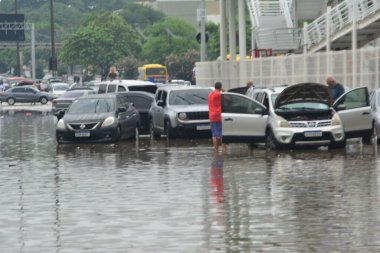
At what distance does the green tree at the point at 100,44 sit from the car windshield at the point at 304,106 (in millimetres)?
124069

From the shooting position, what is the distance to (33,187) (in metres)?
21.5

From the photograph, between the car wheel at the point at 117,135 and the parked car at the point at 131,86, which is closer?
the car wheel at the point at 117,135

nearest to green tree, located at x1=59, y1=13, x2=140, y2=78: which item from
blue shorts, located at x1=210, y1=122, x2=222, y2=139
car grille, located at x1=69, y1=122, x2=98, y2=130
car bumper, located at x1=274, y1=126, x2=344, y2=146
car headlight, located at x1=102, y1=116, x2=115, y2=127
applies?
car headlight, located at x1=102, y1=116, x2=115, y2=127

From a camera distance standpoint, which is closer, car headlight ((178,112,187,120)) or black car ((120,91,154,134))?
car headlight ((178,112,187,120))

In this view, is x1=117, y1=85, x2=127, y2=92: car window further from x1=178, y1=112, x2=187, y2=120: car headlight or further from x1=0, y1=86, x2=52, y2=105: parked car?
x1=0, y1=86, x2=52, y2=105: parked car

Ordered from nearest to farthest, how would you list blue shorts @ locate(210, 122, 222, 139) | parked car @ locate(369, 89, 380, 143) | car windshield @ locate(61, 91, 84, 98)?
blue shorts @ locate(210, 122, 222, 139) < parked car @ locate(369, 89, 380, 143) < car windshield @ locate(61, 91, 84, 98)

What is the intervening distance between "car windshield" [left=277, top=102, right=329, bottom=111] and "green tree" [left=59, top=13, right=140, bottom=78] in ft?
407

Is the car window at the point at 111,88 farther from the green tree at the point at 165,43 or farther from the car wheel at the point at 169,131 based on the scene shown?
the green tree at the point at 165,43

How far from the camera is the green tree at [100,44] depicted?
154 metres

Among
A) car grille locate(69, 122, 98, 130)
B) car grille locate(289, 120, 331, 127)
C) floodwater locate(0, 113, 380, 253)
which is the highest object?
car grille locate(289, 120, 331, 127)

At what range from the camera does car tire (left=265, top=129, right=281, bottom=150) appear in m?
29.7

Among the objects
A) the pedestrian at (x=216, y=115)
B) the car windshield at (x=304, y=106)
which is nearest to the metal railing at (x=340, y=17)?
the car windshield at (x=304, y=106)

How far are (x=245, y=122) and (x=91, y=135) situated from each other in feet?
18.4

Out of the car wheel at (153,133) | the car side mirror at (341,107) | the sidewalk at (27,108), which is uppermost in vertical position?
the car side mirror at (341,107)
